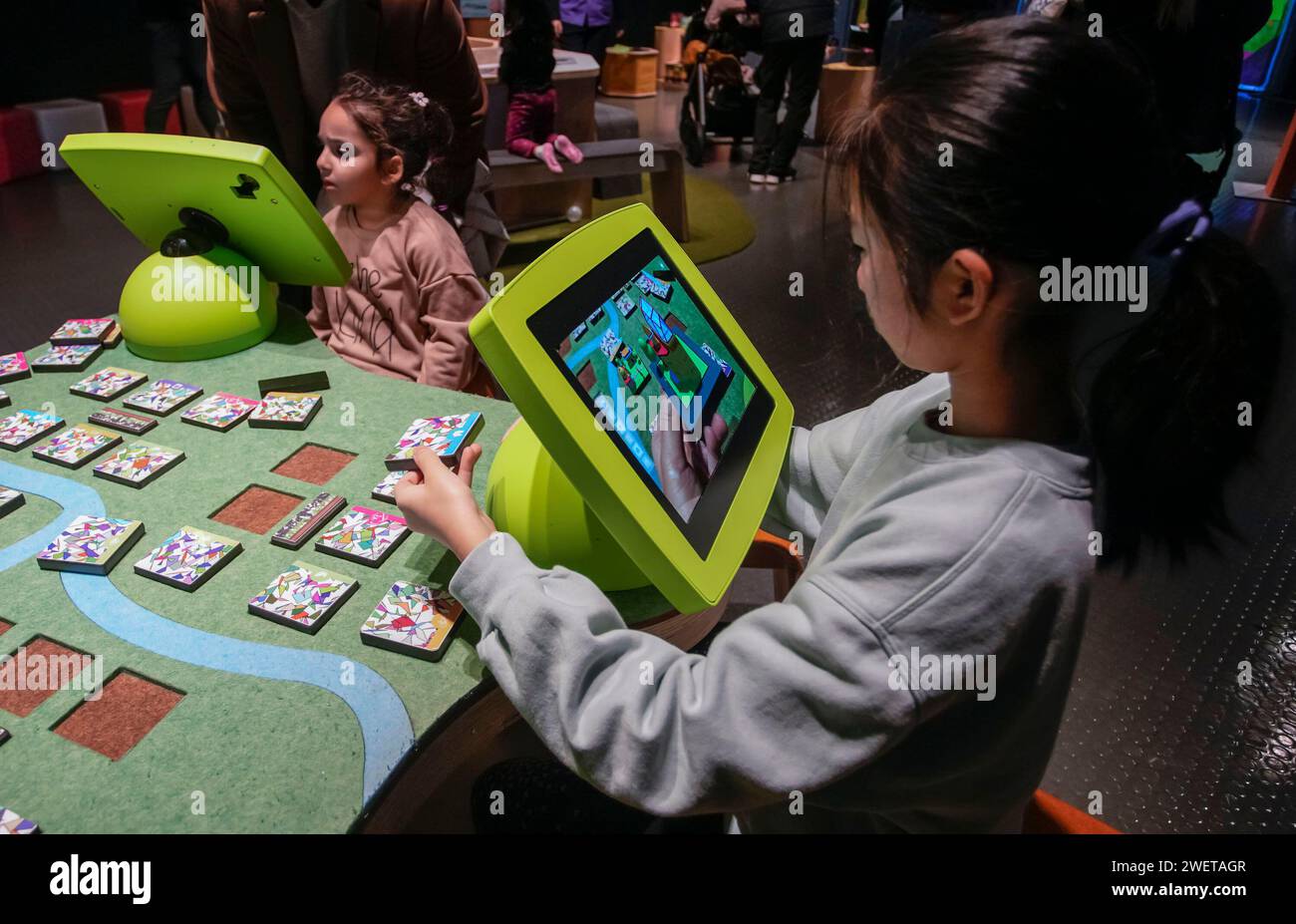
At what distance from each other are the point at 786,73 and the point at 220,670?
5.50m

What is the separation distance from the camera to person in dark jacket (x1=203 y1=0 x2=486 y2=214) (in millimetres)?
1955

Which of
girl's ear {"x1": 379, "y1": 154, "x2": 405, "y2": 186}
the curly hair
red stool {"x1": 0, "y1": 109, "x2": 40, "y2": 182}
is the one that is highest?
the curly hair

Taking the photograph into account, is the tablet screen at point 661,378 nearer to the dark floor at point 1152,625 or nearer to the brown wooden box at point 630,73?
the dark floor at point 1152,625

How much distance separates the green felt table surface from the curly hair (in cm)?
75

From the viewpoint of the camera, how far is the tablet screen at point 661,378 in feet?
2.80

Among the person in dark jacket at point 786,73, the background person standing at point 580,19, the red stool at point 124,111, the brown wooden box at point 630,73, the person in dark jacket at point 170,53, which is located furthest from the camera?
the brown wooden box at point 630,73

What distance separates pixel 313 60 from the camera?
1994 millimetres

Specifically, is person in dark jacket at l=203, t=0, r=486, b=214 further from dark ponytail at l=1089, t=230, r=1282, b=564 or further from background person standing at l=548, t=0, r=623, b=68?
background person standing at l=548, t=0, r=623, b=68

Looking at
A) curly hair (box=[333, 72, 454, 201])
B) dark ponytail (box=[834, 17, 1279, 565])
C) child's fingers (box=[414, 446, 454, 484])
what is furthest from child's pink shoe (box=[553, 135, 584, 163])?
dark ponytail (box=[834, 17, 1279, 565])

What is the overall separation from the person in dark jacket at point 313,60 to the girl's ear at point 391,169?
323 millimetres

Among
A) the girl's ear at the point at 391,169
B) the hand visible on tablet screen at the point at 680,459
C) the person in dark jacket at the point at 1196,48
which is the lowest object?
the hand visible on tablet screen at the point at 680,459

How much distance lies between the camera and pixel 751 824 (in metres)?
0.99

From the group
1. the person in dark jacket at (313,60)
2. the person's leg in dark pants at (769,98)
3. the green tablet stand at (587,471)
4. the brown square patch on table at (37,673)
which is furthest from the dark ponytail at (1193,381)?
the person's leg in dark pants at (769,98)
